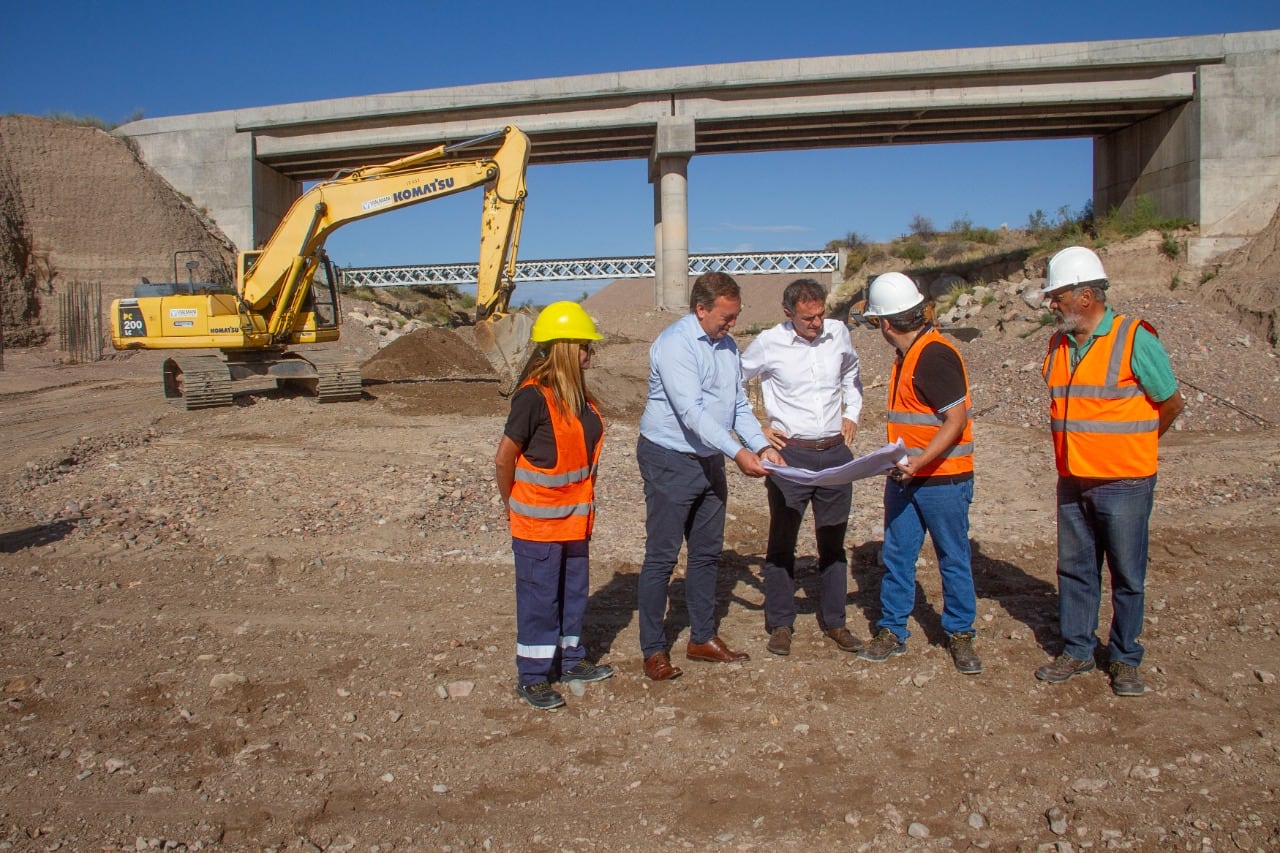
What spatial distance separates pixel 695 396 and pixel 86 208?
27.2 meters

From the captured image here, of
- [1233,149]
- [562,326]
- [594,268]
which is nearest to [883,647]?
[562,326]

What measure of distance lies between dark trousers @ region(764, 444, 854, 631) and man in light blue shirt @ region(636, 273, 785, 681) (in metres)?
0.34

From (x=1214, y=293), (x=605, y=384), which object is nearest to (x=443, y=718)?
(x=605, y=384)

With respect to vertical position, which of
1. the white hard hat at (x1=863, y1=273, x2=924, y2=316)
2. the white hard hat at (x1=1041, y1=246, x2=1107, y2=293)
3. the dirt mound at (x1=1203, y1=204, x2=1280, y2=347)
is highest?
the dirt mound at (x1=1203, y1=204, x2=1280, y2=347)

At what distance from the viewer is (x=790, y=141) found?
2659 cm

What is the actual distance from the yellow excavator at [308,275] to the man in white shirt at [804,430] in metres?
9.49

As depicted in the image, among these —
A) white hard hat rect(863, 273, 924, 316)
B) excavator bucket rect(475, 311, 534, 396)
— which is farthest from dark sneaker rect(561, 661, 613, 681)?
excavator bucket rect(475, 311, 534, 396)

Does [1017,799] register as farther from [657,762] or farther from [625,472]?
[625,472]

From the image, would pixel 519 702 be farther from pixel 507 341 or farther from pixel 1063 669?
pixel 507 341

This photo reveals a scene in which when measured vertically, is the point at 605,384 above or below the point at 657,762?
above

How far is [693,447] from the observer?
4.38 metres

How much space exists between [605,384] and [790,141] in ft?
49.1

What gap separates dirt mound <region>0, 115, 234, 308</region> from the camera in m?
25.4

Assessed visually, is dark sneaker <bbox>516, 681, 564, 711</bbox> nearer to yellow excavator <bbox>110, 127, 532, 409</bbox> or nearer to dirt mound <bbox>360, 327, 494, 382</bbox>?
yellow excavator <bbox>110, 127, 532, 409</bbox>
